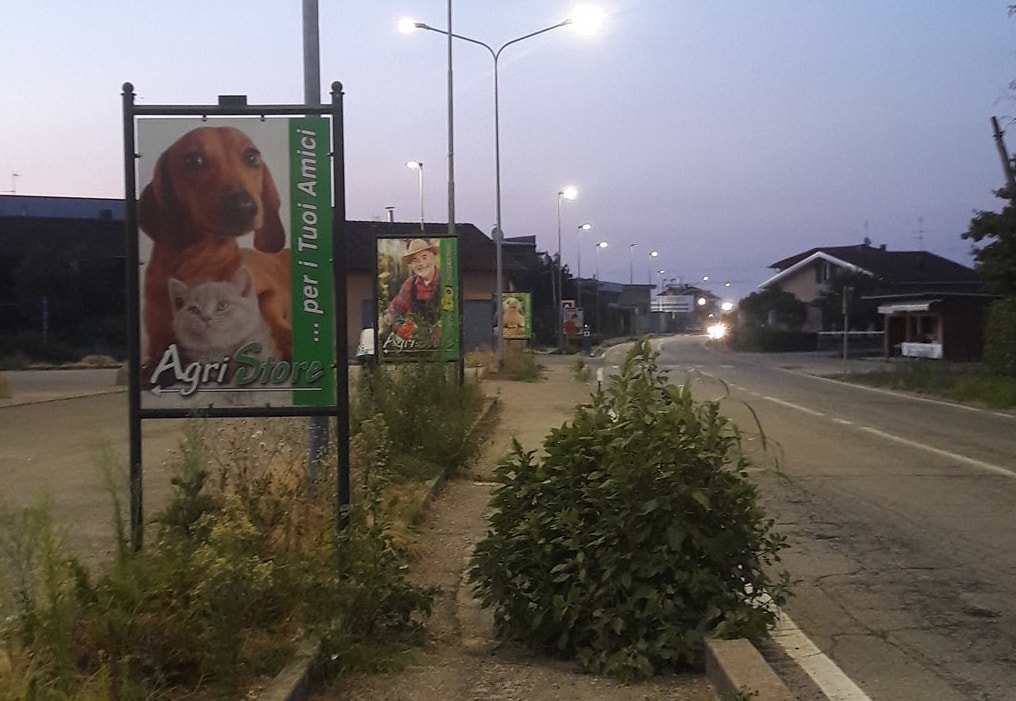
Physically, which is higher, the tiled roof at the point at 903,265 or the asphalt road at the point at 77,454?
the tiled roof at the point at 903,265

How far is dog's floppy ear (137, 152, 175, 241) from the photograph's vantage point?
654 centimetres

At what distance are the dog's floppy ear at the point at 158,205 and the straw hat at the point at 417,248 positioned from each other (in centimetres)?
1325

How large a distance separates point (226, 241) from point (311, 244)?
0.50m

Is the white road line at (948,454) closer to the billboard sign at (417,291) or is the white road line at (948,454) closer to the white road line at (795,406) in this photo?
the white road line at (795,406)

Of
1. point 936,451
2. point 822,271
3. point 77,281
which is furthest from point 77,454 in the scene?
point 822,271

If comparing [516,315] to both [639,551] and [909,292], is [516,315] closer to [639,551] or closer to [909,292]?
[909,292]

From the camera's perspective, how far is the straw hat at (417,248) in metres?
19.9

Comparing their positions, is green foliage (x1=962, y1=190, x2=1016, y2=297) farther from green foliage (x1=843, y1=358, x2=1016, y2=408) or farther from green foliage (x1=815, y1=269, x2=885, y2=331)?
green foliage (x1=815, y1=269, x2=885, y2=331)

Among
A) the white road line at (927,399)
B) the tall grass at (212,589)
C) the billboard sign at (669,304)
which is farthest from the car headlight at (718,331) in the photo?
the tall grass at (212,589)

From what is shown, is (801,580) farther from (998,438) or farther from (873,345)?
(873,345)

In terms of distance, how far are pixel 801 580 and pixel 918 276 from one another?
230ft

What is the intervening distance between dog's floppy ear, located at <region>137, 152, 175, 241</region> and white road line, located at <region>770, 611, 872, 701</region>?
13.6ft

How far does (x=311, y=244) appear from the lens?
21.6 feet

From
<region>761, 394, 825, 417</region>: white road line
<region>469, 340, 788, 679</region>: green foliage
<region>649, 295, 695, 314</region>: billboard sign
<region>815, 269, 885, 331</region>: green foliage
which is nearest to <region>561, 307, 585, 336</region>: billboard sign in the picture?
<region>815, 269, 885, 331</region>: green foliage
